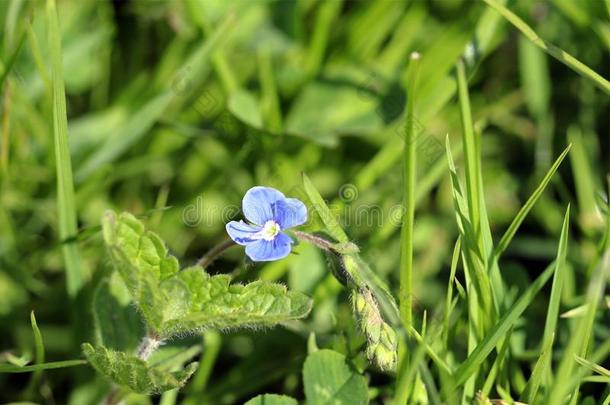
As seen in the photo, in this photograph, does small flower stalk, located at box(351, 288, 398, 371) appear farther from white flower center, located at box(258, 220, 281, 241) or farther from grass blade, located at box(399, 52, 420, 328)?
white flower center, located at box(258, 220, 281, 241)

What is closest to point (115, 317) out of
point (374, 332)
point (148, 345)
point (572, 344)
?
point (148, 345)

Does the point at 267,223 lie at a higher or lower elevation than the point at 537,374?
higher

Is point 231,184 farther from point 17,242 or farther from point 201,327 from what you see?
point 201,327

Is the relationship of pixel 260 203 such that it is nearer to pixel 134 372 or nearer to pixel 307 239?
pixel 307 239

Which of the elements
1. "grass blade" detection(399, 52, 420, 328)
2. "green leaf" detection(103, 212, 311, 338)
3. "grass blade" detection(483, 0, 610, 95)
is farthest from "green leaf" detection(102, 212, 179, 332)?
"grass blade" detection(483, 0, 610, 95)

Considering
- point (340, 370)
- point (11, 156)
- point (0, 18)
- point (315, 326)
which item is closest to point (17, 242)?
point (11, 156)

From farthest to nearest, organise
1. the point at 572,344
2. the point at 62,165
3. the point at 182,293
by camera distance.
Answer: the point at 62,165 → the point at 182,293 → the point at 572,344
